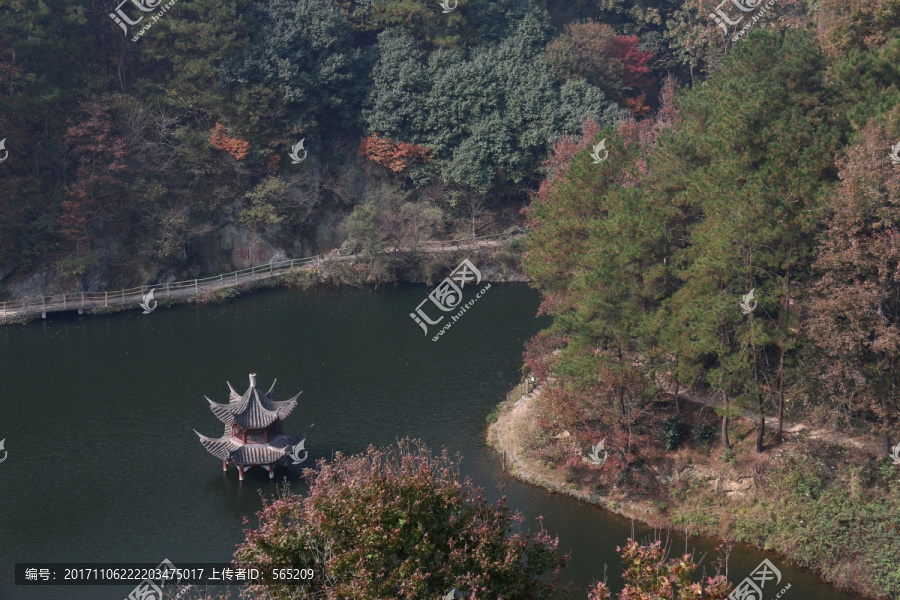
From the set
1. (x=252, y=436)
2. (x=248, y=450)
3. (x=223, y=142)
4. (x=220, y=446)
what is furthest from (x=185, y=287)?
(x=248, y=450)

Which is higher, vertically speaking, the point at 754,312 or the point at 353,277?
the point at 353,277

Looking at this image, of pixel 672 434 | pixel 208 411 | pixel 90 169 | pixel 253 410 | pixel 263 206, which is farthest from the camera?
pixel 263 206

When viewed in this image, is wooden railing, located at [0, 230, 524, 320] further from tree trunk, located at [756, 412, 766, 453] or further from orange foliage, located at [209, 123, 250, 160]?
tree trunk, located at [756, 412, 766, 453]

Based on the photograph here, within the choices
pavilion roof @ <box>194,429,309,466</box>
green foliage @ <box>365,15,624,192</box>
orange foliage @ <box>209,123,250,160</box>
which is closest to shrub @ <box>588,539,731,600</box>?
pavilion roof @ <box>194,429,309,466</box>

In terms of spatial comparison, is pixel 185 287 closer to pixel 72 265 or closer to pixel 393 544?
pixel 72 265

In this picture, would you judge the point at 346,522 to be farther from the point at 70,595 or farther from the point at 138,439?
the point at 138,439

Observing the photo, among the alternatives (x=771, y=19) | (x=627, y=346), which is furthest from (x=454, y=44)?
(x=627, y=346)
